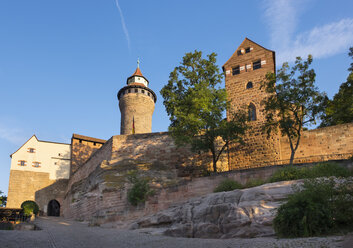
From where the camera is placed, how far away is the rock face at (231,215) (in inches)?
478

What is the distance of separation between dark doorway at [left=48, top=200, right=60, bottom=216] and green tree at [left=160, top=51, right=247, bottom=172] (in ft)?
79.0

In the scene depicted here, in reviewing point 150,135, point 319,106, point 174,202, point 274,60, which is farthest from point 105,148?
point 319,106

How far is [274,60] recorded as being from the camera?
26641mm

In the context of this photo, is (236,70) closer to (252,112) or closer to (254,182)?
(252,112)

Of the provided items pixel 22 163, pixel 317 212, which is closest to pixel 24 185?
pixel 22 163

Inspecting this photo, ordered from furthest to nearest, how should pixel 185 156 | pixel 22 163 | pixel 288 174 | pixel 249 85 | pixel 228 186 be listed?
1. pixel 22 163
2. pixel 185 156
3. pixel 249 85
4. pixel 228 186
5. pixel 288 174

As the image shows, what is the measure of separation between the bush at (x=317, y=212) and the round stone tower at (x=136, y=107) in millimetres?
30402

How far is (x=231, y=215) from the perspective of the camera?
13.1 metres

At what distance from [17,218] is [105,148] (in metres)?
10.8

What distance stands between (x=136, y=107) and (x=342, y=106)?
2373cm

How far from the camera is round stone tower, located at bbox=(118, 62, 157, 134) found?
40.5 meters

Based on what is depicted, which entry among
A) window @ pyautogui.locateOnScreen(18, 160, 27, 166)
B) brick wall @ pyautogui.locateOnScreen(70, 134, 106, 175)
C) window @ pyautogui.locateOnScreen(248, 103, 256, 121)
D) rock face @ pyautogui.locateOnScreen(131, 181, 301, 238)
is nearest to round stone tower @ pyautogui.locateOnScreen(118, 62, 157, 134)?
brick wall @ pyautogui.locateOnScreen(70, 134, 106, 175)

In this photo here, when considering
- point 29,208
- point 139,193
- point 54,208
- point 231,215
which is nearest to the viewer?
point 231,215

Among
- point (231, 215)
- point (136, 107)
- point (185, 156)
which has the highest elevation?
point (136, 107)
